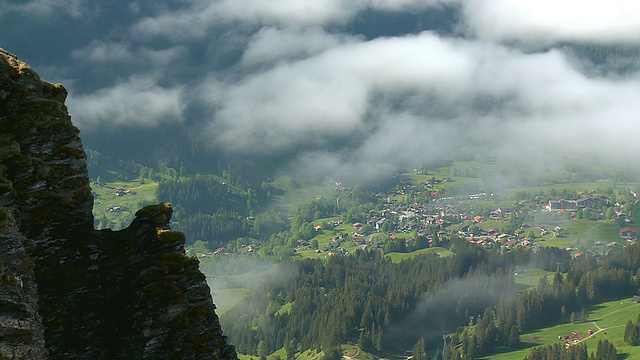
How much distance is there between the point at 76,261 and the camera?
28250 mm

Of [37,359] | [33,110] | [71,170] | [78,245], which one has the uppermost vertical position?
[33,110]

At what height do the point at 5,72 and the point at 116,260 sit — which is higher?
the point at 5,72

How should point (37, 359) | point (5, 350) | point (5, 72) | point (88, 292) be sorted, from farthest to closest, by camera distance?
1. point (88, 292)
2. point (5, 72)
3. point (37, 359)
4. point (5, 350)

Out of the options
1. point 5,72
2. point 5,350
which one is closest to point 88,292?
point 5,350

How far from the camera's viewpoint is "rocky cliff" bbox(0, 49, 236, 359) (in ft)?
87.0

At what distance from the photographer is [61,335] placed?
27672 mm

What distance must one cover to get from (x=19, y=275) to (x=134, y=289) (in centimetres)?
608

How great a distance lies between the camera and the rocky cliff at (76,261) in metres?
26.5

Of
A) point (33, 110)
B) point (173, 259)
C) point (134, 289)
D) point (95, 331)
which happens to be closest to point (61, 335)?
point (95, 331)

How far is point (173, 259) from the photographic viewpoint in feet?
98.5

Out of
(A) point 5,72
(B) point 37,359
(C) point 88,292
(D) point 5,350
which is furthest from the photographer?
(C) point 88,292

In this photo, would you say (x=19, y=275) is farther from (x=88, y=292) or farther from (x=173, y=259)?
(x=173, y=259)

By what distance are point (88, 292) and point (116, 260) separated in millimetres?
2051

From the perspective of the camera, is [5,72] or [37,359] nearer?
[37,359]
